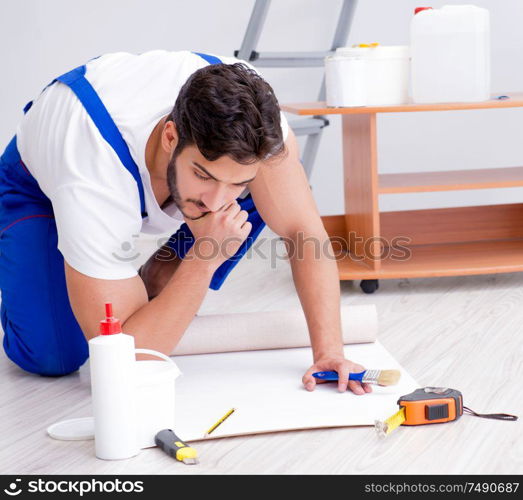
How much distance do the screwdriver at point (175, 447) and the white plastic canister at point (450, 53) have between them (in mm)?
1653

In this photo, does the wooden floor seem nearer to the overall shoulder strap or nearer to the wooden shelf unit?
the wooden shelf unit

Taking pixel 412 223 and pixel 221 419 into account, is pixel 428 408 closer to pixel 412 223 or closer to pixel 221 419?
pixel 221 419

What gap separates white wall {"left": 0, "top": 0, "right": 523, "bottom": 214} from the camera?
3.75 meters

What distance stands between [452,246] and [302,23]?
127 cm

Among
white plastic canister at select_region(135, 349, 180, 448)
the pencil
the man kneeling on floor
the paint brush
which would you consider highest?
the man kneeling on floor

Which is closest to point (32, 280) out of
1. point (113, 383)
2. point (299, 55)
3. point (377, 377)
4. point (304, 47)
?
point (113, 383)

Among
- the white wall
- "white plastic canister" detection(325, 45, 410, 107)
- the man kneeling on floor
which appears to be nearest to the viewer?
the man kneeling on floor

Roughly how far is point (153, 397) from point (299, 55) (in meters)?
2.11

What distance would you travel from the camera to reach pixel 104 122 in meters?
1.68

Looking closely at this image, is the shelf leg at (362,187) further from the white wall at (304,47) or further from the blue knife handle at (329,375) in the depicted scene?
the blue knife handle at (329,375)

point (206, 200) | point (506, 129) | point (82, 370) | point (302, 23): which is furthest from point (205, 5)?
point (206, 200)

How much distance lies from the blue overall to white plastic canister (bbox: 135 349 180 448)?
1.83 feet

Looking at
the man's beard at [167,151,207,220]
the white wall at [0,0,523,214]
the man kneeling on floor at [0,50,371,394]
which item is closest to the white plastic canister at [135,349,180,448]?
the man kneeling on floor at [0,50,371,394]

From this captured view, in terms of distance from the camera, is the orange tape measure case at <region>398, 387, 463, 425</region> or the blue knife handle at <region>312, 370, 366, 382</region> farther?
the blue knife handle at <region>312, 370, 366, 382</region>
